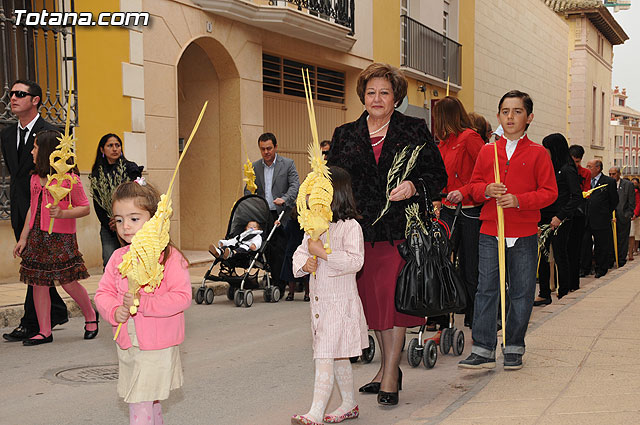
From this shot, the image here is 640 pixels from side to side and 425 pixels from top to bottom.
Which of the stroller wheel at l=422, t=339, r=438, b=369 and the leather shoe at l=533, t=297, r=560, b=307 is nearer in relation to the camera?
the stroller wheel at l=422, t=339, r=438, b=369

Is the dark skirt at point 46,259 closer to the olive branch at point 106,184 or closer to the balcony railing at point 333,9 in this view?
the olive branch at point 106,184

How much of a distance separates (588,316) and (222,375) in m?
3.86

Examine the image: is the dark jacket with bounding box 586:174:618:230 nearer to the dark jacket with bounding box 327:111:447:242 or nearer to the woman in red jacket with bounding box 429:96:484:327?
the woman in red jacket with bounding box 429:96:484:327

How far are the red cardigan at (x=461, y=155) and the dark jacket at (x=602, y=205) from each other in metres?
7.77

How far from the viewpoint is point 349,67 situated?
17891 millimetres

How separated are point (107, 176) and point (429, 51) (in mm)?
15879

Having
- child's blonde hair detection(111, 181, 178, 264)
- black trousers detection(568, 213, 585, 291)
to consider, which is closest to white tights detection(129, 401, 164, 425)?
child's blonde hair detection(111, 181, 178, 264)

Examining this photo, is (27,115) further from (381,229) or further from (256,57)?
(256,57)

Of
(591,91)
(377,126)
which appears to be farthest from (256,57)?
(591,91)

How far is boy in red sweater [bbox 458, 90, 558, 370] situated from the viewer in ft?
17.9

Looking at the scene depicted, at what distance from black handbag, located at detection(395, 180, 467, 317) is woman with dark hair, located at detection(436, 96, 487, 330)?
163 centimetres

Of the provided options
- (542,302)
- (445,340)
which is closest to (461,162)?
(445,340)

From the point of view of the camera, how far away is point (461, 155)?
21.3 ft

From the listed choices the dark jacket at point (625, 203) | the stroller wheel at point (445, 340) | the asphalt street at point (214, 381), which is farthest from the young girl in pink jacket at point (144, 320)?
the dark jacket at point (625, 203)
